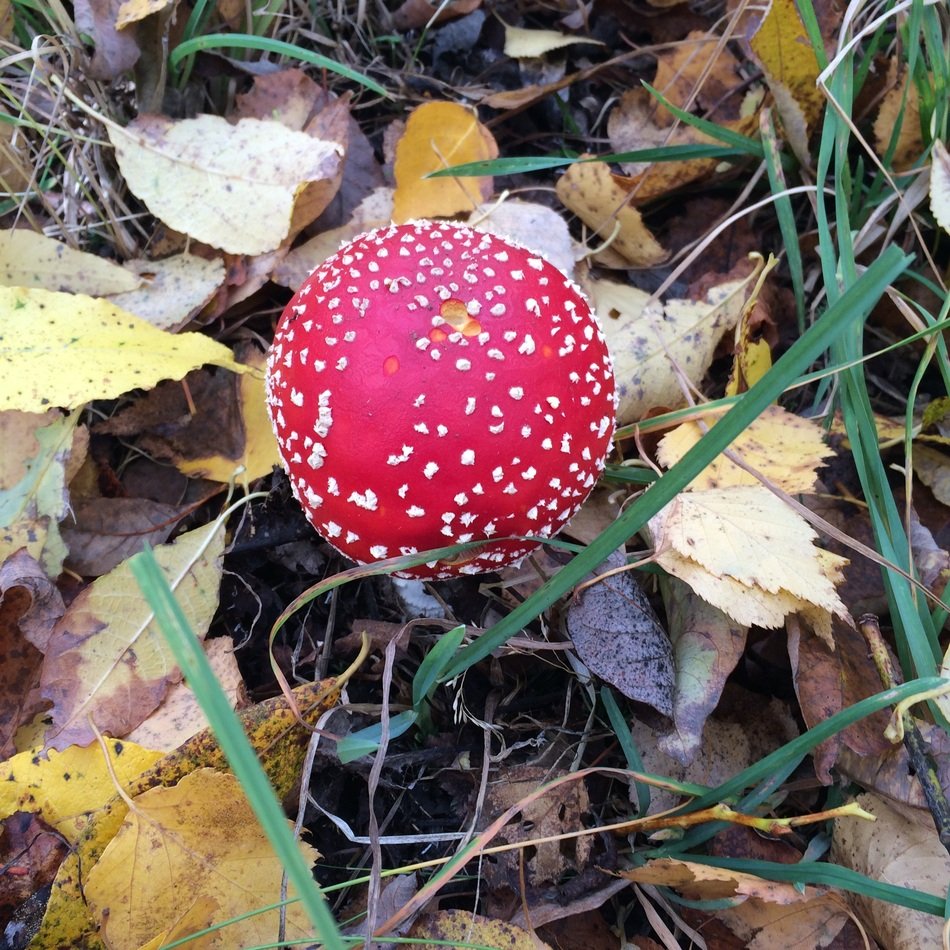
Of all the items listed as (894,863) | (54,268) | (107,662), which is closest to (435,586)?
(107,662)

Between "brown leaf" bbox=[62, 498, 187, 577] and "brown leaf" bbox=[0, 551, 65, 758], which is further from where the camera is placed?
"brown leaf" bbox=[62, 498, 187, 577]

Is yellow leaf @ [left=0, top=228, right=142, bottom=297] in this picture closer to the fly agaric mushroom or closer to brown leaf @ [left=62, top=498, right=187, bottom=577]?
brown leaf @ [left=62, top=498, right=187, bottom=577]

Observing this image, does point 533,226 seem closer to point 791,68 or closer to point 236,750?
point 791,68

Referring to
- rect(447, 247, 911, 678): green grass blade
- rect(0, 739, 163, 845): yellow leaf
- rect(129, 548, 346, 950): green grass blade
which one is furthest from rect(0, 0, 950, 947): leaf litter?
Answer: rect(129, 548, 346, 950): green grass blade

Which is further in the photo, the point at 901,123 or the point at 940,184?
the point at 901,123

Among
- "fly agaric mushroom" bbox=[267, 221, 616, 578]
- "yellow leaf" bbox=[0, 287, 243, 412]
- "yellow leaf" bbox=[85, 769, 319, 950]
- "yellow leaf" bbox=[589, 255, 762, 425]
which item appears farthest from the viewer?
"yellow leaf" bbox=[589, 255, 762, 425]

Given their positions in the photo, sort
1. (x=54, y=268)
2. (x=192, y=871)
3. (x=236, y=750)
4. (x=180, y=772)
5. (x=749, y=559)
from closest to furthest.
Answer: (x=236, y=750) < (x=192, y=871) < (x=180, y=772) < (x=749, y=559) < (x=54, y=268)

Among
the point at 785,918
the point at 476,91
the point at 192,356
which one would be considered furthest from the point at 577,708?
the point at 476,91
